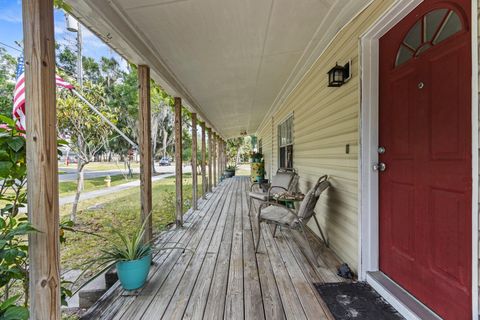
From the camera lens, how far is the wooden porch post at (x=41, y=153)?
1.17 meters

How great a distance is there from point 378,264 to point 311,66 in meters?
2.69

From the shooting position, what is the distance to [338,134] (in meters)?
2.62

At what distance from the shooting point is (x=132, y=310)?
171cm

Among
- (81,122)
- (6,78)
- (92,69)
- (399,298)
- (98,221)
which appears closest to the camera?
(399,298)

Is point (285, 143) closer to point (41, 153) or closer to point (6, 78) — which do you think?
point (41, 153)

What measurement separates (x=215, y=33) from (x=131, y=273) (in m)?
2.26

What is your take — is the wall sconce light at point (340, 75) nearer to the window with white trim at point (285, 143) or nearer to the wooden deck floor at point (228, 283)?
the wooden deck floor at point (228, 283)

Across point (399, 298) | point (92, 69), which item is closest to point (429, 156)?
point (399, 298)

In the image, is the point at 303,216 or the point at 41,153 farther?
the point at 303,216

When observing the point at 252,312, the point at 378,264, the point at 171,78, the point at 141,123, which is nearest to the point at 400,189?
the point at 378,264

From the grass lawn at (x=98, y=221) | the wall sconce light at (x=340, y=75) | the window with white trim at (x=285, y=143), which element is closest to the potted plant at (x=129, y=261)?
the grass lawn at (x=98, y=221)

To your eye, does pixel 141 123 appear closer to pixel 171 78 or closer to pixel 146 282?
pixel 171 78

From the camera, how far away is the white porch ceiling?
179 cm

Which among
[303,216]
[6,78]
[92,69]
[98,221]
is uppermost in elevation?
[92,69]
